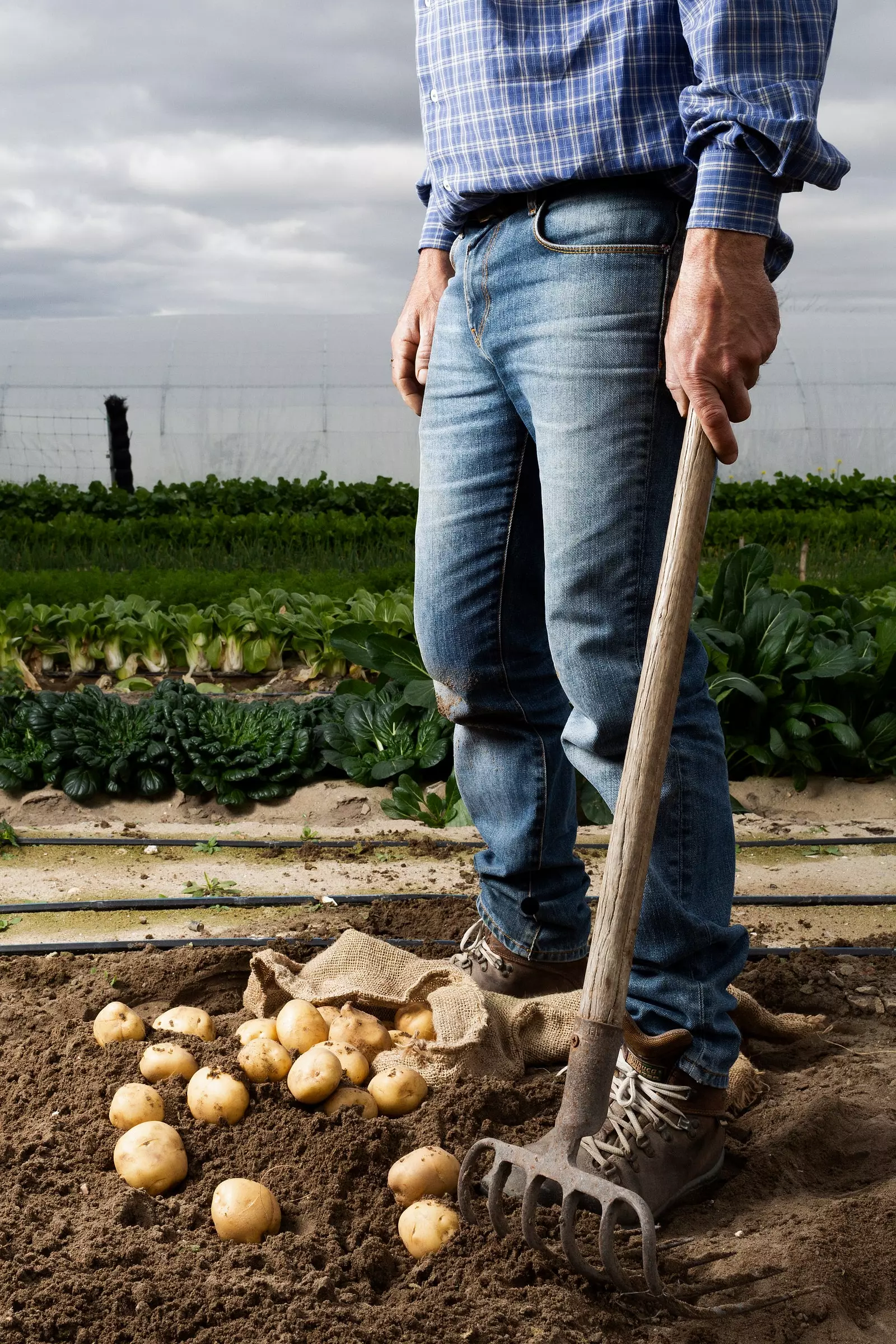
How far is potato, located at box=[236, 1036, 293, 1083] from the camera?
2.00 meters

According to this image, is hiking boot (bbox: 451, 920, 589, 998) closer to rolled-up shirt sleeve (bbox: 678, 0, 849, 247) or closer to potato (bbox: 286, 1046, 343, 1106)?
potato (bbox: 286, 1046, 343, 1106)

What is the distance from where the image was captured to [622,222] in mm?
1730

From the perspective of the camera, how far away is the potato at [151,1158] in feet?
5.77

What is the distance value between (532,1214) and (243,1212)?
1.42 feet

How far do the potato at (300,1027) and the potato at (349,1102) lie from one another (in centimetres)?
13

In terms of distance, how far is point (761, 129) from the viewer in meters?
1.53

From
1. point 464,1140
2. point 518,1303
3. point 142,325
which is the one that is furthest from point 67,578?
point 142,325

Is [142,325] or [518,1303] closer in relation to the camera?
[518,1303]

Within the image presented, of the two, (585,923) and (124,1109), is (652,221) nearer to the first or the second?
(585,923)

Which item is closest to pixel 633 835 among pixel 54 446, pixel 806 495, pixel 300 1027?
pixel 300 1027

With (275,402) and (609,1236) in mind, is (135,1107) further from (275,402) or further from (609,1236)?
(275,402)

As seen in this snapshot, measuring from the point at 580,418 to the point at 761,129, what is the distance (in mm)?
457

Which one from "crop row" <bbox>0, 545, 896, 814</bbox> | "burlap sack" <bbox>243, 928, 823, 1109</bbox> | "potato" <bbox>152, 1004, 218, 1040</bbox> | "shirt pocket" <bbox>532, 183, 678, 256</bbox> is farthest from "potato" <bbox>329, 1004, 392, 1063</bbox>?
"crop row" <bbox>0, 545, 896, 814</bbox>

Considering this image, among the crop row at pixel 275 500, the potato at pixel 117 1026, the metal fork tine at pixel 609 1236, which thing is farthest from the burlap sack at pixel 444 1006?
the crop row at pixel 275 500
